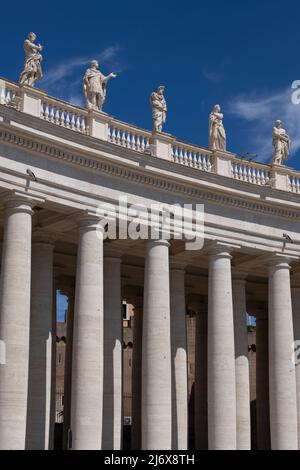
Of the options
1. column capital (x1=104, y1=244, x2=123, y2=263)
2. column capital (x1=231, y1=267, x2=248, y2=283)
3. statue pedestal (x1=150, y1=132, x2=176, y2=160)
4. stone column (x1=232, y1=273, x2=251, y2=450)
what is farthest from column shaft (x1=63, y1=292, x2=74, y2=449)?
statue pedestal (x1=150, y1=132, x2=176, y2=160)

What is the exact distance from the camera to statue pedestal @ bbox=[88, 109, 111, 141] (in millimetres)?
90438

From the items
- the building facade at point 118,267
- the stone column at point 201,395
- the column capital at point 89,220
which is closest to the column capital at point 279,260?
the building facade at point 118,267

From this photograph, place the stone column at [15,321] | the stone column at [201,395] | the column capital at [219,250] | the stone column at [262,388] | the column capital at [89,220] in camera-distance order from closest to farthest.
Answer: the stone column at [15,321] → the column capital at [89,220] → the column capital at [219,250] → the stone column at [201,395] → the stone column at [262,388]

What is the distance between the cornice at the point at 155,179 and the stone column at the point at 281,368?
25.5 ft

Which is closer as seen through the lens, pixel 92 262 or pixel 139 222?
pixel 92 262

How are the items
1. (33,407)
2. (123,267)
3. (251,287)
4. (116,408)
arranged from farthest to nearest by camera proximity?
(251,287)
(123,267)
(116,408)
(33,407)

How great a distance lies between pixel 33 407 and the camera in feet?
291

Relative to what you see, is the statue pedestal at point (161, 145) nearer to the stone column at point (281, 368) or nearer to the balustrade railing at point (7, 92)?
the balustrade railing at point (7, 92)

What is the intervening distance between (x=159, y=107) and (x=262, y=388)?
50.4 meters

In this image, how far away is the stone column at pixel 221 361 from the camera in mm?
93250

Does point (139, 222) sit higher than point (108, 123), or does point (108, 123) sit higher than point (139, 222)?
point (108, 123)
